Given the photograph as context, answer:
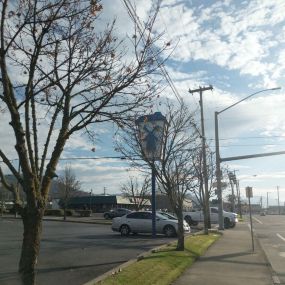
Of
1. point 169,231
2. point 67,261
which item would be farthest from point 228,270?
point 169,231

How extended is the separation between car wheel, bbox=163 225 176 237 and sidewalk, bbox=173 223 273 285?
8508 millimetres

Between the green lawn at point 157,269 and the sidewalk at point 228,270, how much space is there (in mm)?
266

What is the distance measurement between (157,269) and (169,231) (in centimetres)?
1588

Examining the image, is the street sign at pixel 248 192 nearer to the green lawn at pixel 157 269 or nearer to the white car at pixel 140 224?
the white car at pixel 140 224

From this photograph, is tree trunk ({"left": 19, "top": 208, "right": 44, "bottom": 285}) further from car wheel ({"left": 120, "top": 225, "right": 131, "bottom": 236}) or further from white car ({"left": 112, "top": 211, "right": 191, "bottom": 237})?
car wheel ({"left": 120, "top": 225, "right": 131, "bottom": 236})

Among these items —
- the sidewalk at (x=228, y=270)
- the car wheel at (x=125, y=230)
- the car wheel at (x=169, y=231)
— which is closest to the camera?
the sidewalk at (x=228, y=270)

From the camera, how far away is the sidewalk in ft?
41.2

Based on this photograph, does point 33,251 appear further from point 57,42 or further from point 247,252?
point 247,252

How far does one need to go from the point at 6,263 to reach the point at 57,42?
8835 mm

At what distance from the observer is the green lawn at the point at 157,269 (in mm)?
11312

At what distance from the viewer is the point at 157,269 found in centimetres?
1309

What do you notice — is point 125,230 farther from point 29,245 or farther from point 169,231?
point 29,245

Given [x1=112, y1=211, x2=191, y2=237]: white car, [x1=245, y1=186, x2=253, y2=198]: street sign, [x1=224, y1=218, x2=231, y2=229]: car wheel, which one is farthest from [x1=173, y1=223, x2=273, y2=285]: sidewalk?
[x1=224, y1=218, x2=231, y2=229]: car wheel

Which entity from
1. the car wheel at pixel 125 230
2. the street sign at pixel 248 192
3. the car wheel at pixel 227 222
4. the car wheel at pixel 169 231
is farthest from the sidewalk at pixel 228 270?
the car wheel at pixel 227 222
